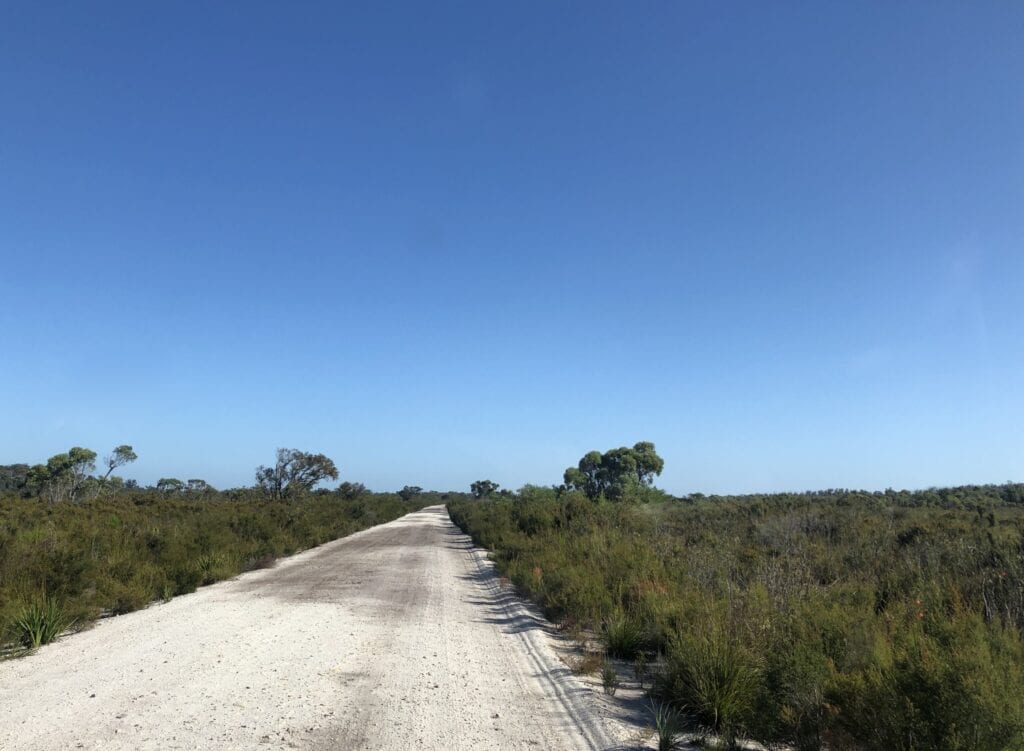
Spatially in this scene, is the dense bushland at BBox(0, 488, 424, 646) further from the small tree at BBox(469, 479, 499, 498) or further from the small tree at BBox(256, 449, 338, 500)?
the small tree at BBox(469, 479, 499, 498)

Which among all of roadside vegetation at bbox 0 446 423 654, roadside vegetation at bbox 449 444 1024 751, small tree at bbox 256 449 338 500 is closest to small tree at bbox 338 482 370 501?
small tree at bbox 256 449 338 500

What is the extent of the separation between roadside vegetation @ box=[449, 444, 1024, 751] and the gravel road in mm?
1246

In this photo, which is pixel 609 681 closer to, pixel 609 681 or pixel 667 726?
pixel 609 681

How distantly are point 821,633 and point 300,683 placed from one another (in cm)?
636

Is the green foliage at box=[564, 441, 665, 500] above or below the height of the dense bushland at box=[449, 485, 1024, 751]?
above

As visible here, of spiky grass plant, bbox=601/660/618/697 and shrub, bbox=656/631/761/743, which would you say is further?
spiky grass plant, bbox=601/660/618/697

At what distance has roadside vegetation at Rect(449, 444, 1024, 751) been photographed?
4.23 m

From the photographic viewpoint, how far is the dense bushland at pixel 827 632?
13.9ft

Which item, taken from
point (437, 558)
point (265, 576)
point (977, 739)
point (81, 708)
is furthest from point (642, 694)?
point (437, 558)

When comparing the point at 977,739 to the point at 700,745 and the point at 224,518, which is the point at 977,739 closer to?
the point at 700,745

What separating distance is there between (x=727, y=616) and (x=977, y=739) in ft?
12.7

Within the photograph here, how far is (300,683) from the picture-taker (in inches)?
281

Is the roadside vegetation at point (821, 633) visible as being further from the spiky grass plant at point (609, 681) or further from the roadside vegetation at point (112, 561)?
the roadside vegetation at point (112, 561)

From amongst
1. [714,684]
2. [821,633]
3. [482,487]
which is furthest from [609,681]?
[482,487]
